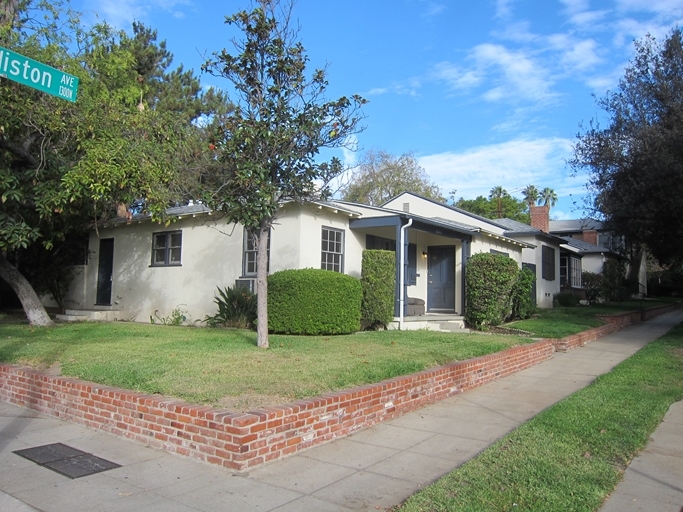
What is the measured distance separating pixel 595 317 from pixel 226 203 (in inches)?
545

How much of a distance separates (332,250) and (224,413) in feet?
31.4

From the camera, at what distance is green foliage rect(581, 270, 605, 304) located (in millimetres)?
27094

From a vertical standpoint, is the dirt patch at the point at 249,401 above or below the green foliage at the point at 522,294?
below

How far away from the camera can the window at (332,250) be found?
567 inches

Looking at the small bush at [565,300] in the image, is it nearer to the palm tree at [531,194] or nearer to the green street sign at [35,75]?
the green street sign at [35,75]

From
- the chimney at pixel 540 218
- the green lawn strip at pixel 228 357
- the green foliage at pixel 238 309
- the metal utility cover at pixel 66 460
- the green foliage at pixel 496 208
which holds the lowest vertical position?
the metal utility cover at pixel 66 460

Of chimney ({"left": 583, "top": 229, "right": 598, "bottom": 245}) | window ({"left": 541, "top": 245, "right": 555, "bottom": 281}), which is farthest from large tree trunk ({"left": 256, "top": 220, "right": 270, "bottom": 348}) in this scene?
Answer: chimney ({"left": 583, "top": 229, "right": 598, "bottom": 245})

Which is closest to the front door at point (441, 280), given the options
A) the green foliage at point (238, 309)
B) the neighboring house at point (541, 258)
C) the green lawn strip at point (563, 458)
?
the neighboring house at point (541, 258)

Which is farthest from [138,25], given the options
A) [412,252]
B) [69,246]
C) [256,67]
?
[256,67]

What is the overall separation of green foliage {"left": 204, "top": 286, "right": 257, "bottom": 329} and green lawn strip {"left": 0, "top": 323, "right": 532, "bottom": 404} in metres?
1.73

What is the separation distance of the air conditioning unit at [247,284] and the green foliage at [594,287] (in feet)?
62.2

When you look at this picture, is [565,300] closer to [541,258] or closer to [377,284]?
[541,258]

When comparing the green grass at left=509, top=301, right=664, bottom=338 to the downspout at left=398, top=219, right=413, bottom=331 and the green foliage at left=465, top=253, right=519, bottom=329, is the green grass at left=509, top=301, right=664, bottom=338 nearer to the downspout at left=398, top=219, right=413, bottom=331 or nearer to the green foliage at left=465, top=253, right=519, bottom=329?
the green foliage at left=465, top=253, right=519, bottom=329

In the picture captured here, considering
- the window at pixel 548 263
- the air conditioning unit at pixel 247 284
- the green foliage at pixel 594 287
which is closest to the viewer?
the air conditioning unit at pixel 247 284
